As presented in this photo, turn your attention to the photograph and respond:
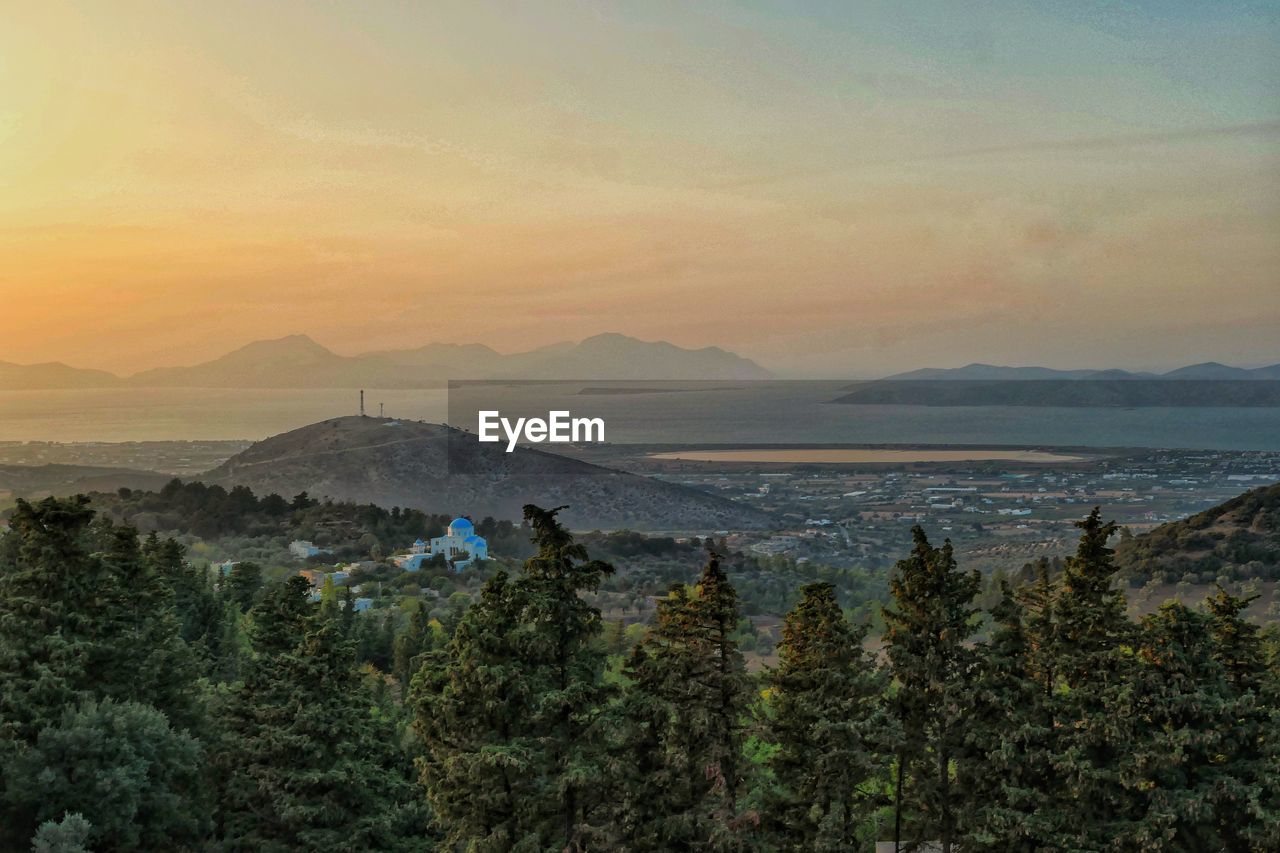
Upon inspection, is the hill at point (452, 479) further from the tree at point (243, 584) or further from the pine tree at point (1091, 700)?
the pine tree at point (1091, 700)

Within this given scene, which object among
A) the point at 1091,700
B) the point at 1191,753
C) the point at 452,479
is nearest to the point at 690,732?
the point at 1091,700

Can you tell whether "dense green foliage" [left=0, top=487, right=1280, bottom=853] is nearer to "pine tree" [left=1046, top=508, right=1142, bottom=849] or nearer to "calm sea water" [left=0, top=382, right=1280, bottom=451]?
"pine tree" [left=1046, top=508, right=1142, bottom=849]

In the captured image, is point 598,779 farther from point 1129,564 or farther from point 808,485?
point 808,485

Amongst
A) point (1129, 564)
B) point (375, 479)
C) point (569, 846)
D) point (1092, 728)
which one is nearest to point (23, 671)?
point (569, 846)

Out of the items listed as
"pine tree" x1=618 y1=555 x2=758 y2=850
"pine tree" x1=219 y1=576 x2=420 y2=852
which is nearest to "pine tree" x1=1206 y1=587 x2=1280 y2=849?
"pine tree" x1=618 y1=555 x2=758 y2=850

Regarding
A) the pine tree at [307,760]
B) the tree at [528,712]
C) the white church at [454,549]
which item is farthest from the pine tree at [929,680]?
the white church at [454,549]
